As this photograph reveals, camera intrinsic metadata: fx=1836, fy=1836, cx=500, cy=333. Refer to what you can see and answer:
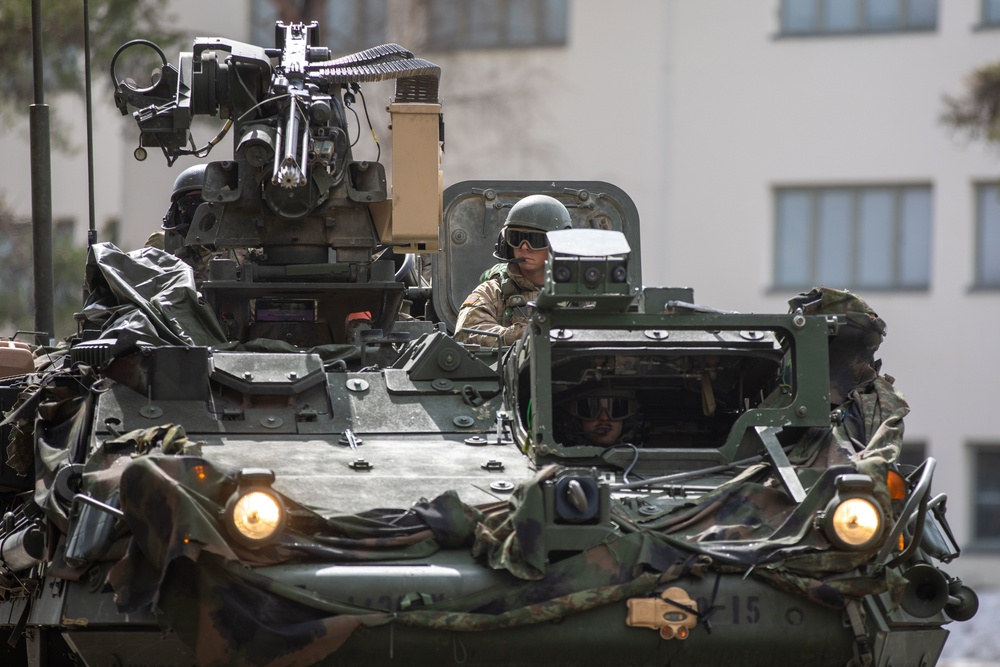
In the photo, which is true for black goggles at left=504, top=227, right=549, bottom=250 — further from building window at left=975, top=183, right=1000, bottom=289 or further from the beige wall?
building window at left=975, top=183, right=1000, bottom=289

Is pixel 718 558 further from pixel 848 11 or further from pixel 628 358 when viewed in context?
pixel 848 11

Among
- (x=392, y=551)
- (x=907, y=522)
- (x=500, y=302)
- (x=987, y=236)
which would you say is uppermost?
(x=500, y=302)

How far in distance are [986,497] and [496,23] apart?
355 inches

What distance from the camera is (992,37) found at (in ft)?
76.4

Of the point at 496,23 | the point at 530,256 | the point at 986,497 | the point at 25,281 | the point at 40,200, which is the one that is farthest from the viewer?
the point at 496,23

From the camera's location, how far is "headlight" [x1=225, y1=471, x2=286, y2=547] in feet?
21.0

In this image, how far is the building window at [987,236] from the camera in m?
23.4

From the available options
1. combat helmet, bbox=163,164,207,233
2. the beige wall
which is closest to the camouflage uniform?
A: combat helmet, bbox=163,164,207,233

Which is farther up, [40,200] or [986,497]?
[40,200]

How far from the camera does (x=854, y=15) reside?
78.1 feet

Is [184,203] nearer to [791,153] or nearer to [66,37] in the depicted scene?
[66,37]

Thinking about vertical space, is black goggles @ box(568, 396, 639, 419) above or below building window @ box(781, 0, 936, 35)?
below

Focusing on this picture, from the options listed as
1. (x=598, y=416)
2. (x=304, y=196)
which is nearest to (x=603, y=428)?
(x=598, y=416)

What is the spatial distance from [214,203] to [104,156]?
16.8 metres
